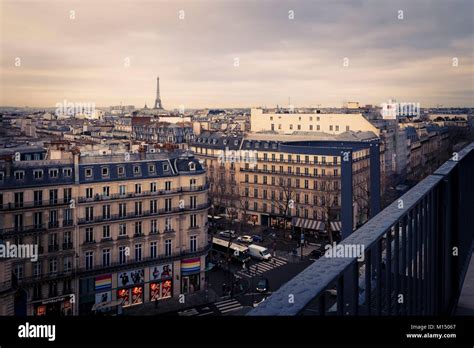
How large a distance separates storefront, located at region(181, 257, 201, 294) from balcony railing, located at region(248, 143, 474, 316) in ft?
32.2

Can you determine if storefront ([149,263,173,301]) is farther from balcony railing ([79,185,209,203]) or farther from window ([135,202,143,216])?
balcony railing ([79,185,209,203])

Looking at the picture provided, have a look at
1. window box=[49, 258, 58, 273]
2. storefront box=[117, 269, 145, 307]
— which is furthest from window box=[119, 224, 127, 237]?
window box=[49, 258, 58, 273]

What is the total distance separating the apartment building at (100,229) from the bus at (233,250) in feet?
6.77

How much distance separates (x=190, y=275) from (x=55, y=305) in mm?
2997

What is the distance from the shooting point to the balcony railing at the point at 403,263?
70cm

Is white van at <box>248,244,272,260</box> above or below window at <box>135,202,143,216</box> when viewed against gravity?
below

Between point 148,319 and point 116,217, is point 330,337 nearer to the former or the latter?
point 148,319

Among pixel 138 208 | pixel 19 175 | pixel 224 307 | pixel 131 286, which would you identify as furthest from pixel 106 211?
pixel 224 307

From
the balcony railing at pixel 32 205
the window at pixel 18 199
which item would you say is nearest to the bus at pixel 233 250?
the balcony railing at pixel 32 205

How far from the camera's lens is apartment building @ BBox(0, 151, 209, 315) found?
10.2 metres

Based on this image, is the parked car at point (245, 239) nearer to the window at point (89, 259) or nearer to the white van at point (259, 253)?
the white van at point (259, 253)

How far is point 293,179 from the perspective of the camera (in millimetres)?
17359

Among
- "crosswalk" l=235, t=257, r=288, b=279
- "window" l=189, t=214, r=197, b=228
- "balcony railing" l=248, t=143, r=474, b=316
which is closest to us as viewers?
"balcony railing" l=248, t=143, r=474, b=316

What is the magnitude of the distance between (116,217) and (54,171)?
168 cm
